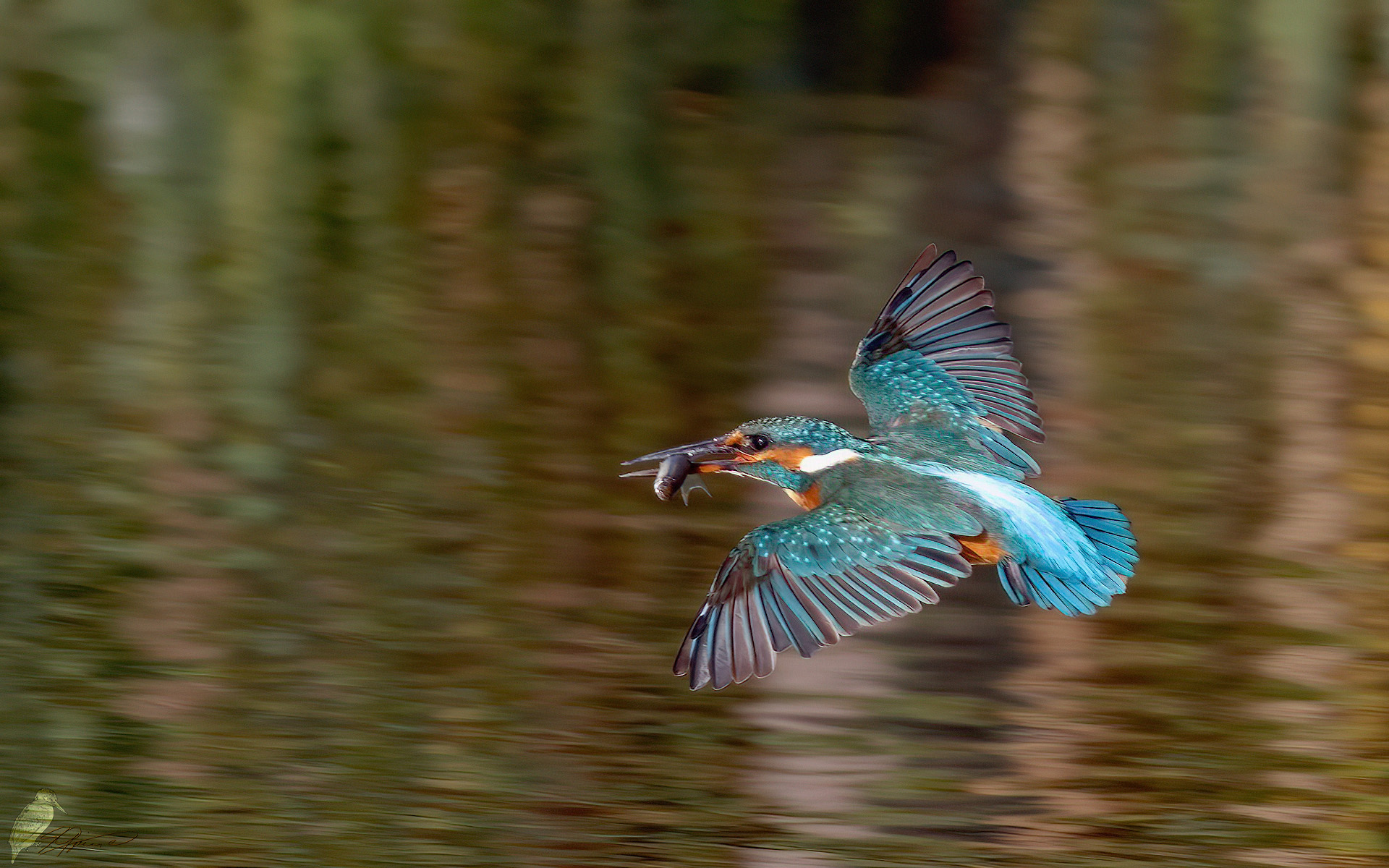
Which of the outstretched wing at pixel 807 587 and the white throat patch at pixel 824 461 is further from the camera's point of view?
the white throat patch at pixel 824 461

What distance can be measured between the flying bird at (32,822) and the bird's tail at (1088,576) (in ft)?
5.71

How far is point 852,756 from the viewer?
238cm

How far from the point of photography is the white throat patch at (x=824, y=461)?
1.68 m

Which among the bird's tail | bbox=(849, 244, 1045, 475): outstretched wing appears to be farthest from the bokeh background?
the bird's tail

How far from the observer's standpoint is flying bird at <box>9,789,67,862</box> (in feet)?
7.69

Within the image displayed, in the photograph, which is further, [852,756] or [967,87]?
[967,87]

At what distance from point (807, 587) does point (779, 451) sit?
195 mm

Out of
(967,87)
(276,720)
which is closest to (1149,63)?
(967,87)

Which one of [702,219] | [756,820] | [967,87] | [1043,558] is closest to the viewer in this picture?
[1043,558]

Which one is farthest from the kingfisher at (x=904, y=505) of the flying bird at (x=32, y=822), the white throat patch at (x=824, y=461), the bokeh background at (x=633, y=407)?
the flying bird at (x=32, y=822)

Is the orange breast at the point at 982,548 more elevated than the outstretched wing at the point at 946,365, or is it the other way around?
the outstretched wing at the point at 946,365

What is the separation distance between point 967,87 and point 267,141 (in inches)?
74.5

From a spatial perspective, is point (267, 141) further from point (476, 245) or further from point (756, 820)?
point (756, 820)

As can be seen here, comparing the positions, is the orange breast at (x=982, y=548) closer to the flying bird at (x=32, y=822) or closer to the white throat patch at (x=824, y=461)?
the white throat patch at (x=824, y=461)
